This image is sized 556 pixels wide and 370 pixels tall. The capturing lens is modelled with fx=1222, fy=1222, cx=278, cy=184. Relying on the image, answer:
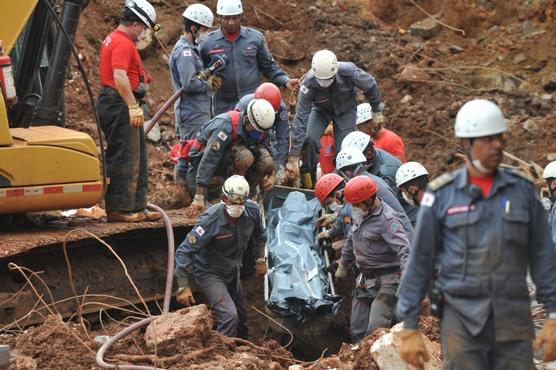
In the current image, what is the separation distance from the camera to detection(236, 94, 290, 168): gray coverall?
1312cm

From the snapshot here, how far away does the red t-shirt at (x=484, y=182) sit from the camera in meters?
6.81

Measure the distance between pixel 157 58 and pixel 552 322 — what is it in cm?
1240

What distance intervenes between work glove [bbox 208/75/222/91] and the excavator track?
1.48 metres

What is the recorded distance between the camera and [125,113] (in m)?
11.6

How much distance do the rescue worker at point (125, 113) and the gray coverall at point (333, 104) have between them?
7.49ft

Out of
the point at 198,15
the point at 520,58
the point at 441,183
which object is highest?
the point at 198,15

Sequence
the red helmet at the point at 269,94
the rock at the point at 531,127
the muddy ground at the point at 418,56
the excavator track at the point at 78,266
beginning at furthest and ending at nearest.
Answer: the rock at the point at 531,127 < the muddy ground at the point at 418,56 < the red helmet at the point at 269,94 < the excavator track at the point at 78,266

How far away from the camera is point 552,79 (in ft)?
60.7

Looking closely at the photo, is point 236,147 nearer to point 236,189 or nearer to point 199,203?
point 199,203

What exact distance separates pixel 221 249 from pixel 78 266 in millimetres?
1426

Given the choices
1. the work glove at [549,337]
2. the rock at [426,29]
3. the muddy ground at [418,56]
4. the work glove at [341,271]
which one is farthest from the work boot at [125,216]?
the rock at [426,29]

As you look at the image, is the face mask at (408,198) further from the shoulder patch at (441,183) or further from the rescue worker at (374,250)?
the shoulder patch at (441,183)

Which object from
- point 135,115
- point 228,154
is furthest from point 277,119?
point 135,115

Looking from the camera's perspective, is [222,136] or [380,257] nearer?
[380,257]
